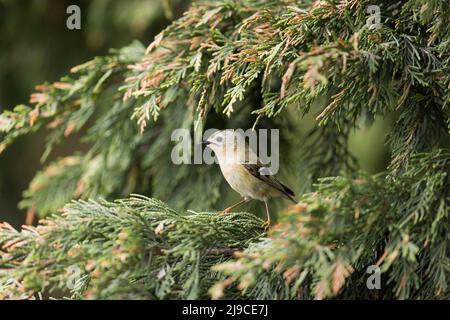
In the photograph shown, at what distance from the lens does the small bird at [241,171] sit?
3.64m

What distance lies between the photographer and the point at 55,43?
590cm

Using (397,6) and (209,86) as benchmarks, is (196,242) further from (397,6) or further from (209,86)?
(397,6)

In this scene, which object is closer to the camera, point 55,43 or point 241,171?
point 241,171

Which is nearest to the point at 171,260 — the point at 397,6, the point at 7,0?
the point at 397,6

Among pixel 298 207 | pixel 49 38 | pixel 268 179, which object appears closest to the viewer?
pixel 298 207

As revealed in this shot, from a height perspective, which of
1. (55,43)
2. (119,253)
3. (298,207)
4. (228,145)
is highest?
(55,43)

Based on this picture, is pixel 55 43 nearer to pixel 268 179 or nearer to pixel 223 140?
pixel 223 140

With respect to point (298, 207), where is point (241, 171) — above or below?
above

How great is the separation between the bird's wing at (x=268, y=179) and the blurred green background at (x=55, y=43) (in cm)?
167

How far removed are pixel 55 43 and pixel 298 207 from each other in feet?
14.9

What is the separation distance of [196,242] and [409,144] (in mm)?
966

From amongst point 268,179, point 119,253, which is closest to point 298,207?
point 119,253

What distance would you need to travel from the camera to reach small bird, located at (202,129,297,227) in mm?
3645

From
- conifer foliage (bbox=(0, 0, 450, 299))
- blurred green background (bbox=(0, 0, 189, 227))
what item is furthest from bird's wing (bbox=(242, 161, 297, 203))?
blurred green background (bbox=(0, 0, 189, 227))
